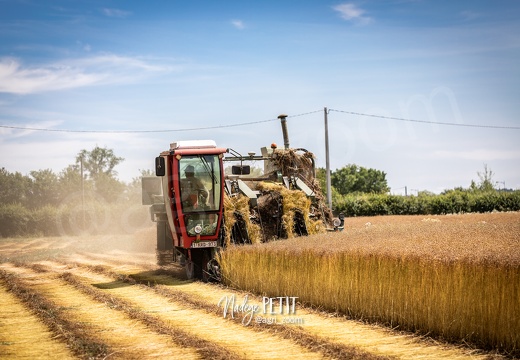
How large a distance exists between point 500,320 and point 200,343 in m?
4.12

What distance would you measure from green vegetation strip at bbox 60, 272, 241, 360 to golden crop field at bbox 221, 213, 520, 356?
3.03m

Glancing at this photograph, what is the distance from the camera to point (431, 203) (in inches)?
1927

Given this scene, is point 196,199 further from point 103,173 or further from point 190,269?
point 103,173

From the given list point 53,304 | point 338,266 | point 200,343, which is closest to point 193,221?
point 53,304

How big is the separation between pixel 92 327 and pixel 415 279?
5.37 meters

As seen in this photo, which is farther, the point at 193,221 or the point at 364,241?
the point at 193,221

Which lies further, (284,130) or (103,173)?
(103,173)

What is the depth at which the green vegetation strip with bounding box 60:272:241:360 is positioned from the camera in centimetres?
920

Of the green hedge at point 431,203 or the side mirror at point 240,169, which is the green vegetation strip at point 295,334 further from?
the green hedge at point 431,203

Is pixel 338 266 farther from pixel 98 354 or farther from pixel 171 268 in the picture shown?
pixel 171 268

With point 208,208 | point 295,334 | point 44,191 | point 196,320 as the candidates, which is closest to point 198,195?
point 208,208

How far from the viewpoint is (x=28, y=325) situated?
12.1m

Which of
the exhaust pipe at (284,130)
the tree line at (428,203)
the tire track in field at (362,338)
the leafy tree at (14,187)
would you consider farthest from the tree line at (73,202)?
the tire track in field at (362,338)

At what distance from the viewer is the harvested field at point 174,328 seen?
369 inches
